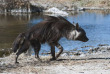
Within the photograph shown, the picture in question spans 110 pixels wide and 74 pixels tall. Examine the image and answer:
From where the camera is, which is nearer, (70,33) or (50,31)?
(50,31)

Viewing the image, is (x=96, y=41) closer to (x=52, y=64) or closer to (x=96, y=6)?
(x=52, y=64)

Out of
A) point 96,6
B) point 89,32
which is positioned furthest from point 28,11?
point 89,32

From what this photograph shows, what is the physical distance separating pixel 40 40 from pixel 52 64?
96 cm

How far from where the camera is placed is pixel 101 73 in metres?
6.96

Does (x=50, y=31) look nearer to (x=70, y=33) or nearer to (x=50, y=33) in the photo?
(x=50, y=33)

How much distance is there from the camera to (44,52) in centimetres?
1381

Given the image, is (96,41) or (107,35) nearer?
(96,41)

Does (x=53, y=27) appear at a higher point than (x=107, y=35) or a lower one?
higher

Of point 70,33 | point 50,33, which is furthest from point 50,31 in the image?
point 70,33

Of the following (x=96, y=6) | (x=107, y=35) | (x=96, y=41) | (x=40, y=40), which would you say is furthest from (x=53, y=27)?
(x=96, y=6)

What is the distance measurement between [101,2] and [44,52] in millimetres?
42686

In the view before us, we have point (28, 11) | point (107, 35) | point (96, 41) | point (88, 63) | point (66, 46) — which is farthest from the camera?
point (28, 11)

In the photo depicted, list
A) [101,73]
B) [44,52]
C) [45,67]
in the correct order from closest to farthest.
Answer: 1. [101,73]
2. [45,67]
3. [44,52]

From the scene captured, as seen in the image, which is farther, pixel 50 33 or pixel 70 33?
pixel 70 33
